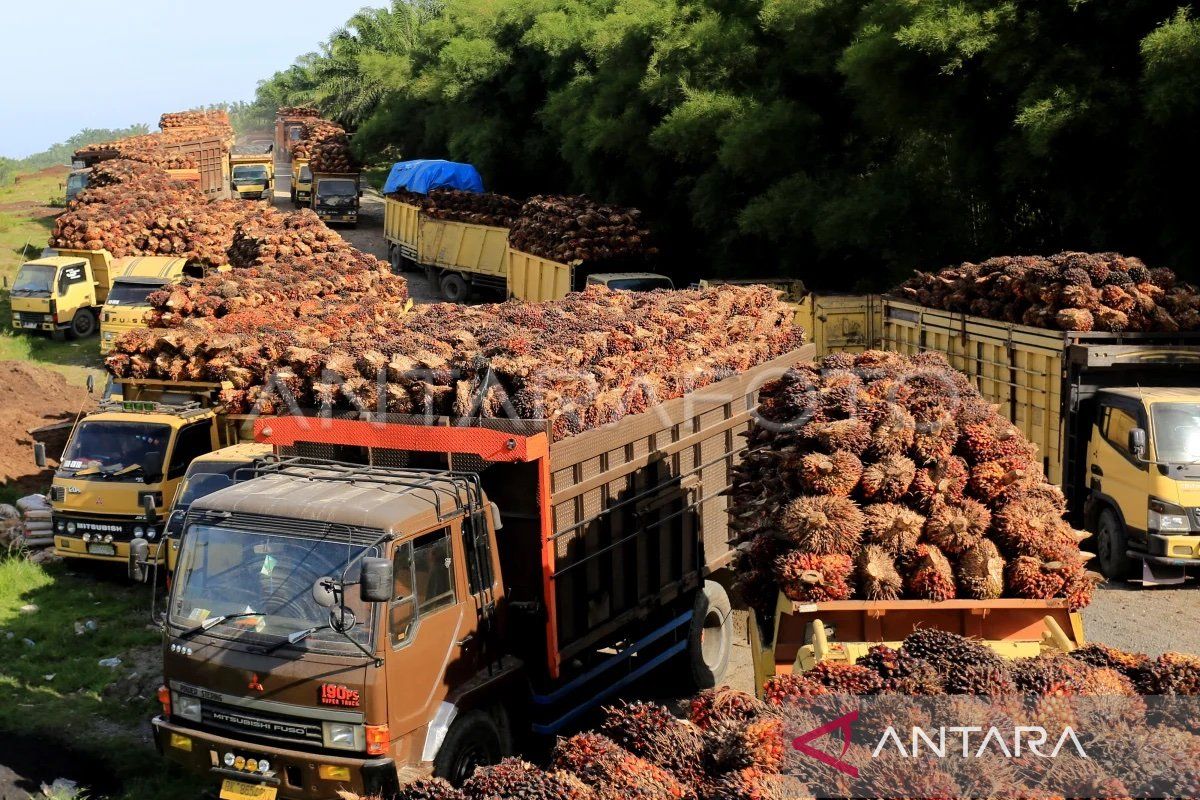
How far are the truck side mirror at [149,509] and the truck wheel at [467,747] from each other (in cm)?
646

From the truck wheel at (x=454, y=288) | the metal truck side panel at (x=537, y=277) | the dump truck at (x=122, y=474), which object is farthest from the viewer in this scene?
the truck wheel at (x=454, y=288)

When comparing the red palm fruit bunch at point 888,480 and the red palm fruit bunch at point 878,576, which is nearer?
the red palm fruit bunch at point 878,576

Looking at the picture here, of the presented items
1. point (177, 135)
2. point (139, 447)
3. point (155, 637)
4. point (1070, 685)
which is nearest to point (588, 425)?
point (1070, 685)

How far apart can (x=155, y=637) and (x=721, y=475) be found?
5737mm

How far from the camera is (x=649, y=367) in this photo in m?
9.95

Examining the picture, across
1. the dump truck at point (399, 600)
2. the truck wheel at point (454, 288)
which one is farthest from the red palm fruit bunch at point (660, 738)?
the truck wheel at point (454, 288)

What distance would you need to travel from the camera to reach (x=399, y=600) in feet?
23.3

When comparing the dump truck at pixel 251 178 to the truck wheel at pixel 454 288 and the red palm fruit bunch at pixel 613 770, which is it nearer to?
the truck wheel at pixel 454 288

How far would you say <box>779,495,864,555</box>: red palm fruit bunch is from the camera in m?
7.57

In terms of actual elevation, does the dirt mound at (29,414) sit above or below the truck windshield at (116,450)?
below

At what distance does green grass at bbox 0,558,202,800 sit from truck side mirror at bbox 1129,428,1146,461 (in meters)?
9.50

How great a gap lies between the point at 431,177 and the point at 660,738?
34.6m

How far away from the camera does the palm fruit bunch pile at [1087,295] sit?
1363 cm

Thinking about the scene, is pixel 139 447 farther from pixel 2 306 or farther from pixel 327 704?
pixel 2 306
